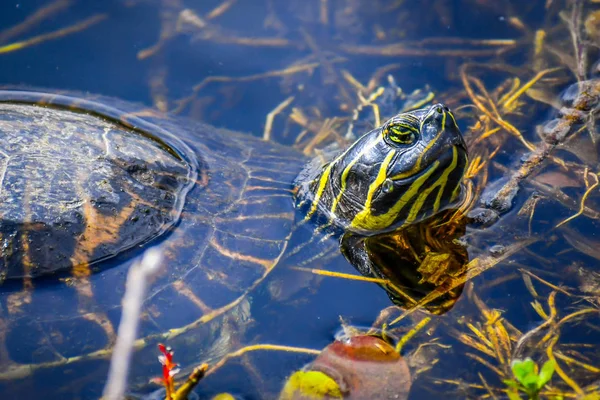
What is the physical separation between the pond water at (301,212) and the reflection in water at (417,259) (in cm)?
1

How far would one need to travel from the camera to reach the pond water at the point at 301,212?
102 inches

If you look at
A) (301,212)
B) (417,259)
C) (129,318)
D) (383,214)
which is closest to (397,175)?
(383,214)

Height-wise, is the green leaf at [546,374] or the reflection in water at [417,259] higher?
the reflection in water at [417,259]

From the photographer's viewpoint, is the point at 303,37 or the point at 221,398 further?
the point at 303,37

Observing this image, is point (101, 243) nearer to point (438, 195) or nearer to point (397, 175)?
point (397, 175)

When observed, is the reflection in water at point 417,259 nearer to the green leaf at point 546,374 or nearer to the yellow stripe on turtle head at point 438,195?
the yellow stripe on turtle head at point 438,195

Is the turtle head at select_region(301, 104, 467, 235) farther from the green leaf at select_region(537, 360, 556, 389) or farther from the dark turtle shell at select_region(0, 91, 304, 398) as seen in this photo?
the green leaf at select_region(537, 360, 556, 389)

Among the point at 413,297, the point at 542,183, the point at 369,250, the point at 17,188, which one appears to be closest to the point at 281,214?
the point at 369,250

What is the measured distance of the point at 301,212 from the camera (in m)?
3.39

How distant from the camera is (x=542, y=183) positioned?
3.47 metres

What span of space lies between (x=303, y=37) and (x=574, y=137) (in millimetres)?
2415

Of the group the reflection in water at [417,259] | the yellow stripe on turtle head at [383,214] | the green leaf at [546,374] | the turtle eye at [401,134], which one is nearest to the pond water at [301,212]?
the reflection in water at [417,259]

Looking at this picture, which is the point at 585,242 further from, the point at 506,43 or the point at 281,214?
the point at 506,43

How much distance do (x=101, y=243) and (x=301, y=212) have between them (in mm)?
1208
